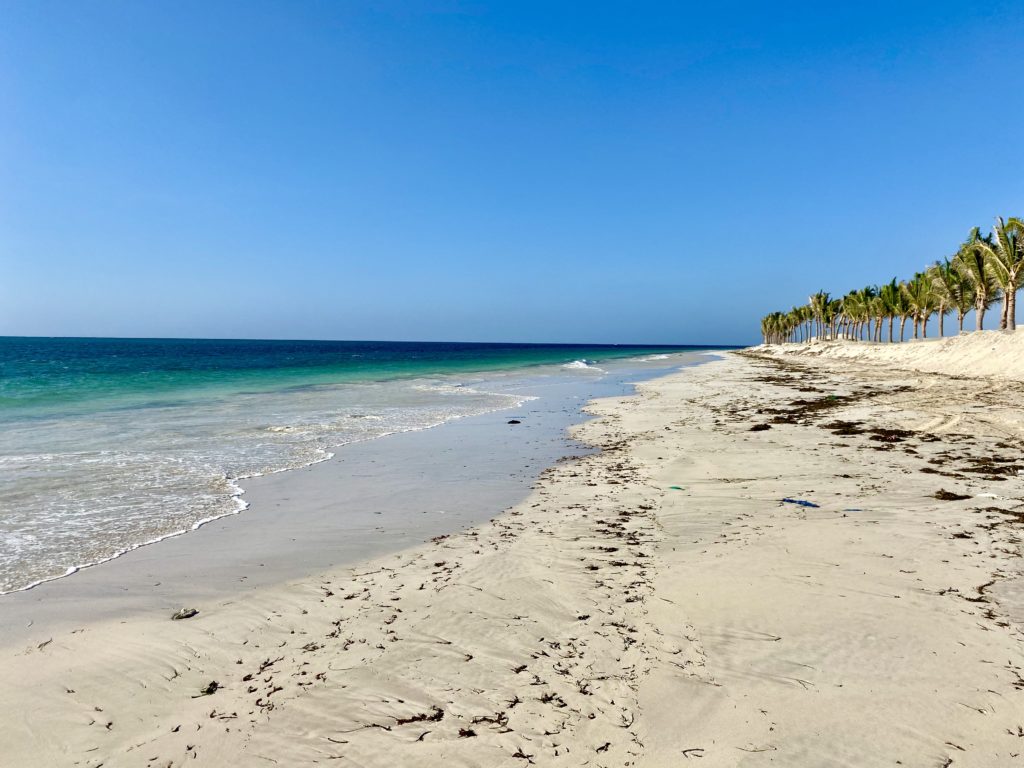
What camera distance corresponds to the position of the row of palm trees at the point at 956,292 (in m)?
40.1

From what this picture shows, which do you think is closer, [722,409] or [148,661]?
[148,661]

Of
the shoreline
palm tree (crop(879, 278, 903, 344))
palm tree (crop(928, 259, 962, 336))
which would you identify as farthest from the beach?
palm tree (crop(879, 278, 903, 344))

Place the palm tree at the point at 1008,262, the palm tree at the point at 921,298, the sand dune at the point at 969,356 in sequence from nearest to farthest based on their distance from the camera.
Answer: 1. the sand dune at the point at 969,356
2. the palm tree at the point at 1008,262
3. the palm tree at the point at 921,298

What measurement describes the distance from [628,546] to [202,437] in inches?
573

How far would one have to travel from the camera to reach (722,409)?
67.8 feet

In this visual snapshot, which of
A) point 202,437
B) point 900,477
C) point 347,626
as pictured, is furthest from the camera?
point 202,437

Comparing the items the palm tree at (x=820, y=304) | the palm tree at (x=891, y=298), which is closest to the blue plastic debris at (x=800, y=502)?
the palm tree at (x=891, y=298)

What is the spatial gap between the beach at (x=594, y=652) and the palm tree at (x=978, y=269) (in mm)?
51195

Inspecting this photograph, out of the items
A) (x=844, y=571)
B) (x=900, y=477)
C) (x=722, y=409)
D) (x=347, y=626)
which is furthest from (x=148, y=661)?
(x=722, y=409)

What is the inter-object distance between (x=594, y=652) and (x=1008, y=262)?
174ft

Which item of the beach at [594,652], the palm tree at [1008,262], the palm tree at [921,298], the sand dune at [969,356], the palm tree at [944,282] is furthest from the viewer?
the palm tree at [921,298]

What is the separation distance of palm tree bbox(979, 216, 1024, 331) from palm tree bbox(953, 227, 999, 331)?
1537mm

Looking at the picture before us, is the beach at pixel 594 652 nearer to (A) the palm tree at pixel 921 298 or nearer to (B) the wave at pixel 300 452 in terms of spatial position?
(B) the wave at pixel 300 452

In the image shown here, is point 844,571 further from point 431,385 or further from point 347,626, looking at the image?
point 431,385
